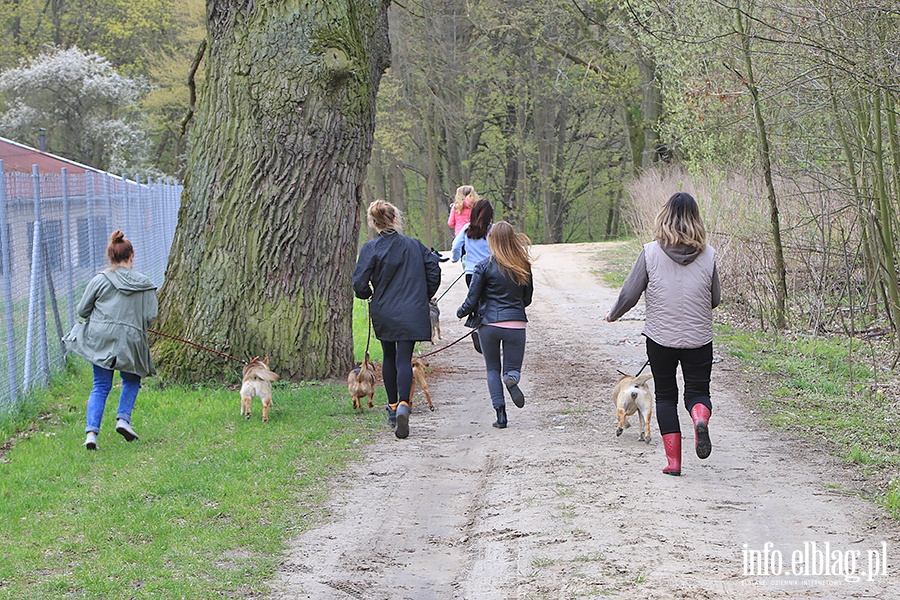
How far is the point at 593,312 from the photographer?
17.6 meters

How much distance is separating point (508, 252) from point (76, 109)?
37889mm

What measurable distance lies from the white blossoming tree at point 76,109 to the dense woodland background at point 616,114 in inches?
3.6

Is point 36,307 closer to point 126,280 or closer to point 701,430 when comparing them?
point 126,280

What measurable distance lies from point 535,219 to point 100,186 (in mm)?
43652

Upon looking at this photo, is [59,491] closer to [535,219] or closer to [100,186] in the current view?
[100,186]

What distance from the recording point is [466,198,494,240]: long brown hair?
389 inches

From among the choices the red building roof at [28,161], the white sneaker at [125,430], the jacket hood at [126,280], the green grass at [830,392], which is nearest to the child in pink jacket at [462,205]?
the green grass at [830,392]

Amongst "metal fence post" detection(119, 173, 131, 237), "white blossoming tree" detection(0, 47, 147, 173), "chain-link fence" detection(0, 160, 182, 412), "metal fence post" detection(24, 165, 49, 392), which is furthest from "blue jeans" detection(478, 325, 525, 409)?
"white blossoming tree" detection(0, 47, 147, 173)

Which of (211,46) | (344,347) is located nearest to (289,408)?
(344,347)

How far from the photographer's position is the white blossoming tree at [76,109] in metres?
40.5

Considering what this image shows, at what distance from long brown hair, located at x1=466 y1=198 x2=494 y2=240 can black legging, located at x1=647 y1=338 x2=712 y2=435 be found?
3.21m

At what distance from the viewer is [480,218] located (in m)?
9.98

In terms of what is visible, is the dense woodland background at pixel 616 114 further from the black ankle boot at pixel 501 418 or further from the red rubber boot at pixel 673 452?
the black ankle boot at pixel 501 418

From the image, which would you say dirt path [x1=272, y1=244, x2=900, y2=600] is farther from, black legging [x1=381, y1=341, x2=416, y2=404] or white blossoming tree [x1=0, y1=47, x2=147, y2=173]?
white blossoming tree [x1=0, y1=47, x2=147, y2=173]
